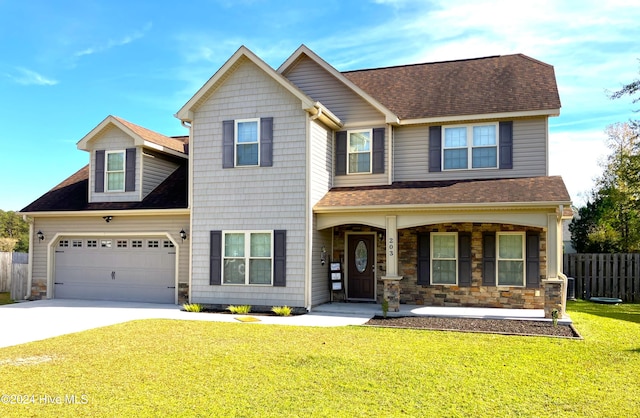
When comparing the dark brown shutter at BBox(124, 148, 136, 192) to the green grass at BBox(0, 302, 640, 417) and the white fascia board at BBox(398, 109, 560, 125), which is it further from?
the white fascia board at BBox(398, 109, 560, 125)

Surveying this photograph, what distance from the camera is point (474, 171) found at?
52.6 feet

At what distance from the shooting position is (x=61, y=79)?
2184 centimetres

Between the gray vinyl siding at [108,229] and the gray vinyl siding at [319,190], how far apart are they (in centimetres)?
429

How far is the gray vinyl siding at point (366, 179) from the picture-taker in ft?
54.0

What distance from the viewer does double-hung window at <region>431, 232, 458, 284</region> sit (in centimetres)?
Answer: 1605

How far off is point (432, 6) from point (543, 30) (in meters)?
3.20

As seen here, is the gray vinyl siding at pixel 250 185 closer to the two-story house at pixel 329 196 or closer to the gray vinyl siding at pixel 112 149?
the two-story house at pixel 329 196

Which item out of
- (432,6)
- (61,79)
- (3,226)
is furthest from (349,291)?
(3,226)

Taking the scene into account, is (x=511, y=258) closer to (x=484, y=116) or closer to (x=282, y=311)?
(x=484, y=116)

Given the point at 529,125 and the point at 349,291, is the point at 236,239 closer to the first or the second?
the point at 349,291

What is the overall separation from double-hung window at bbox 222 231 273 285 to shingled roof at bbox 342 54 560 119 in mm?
5828

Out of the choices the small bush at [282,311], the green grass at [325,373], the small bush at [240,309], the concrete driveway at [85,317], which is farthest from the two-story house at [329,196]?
the green grass at [325,373]

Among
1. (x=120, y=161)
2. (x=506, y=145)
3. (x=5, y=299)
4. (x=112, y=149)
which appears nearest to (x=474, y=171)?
(x=506, y=145)

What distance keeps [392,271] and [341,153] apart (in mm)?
4405
